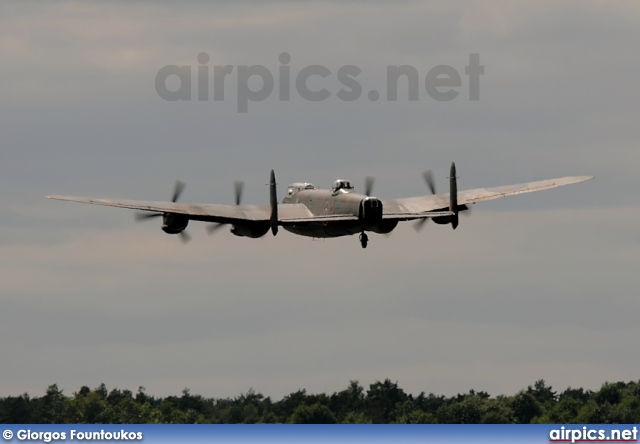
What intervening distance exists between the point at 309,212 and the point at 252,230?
5.66m

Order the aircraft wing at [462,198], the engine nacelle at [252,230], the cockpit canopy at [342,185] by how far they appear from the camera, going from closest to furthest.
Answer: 1. the engine nacelle at [252,230]
2. the cockpit canopy at [342,185]
3. the aircraft wing at [462,198]

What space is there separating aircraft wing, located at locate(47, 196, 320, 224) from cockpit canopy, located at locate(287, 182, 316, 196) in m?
3.58

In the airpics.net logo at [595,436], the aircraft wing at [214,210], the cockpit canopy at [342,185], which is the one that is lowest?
the airpics.net logo at [595,436]

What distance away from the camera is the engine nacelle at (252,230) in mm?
173375

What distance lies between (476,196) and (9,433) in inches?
1856

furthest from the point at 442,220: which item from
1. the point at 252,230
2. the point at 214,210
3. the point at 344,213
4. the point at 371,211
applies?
the point at 214,210

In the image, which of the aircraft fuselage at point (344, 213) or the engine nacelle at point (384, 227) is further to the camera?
the engine nacelle at point (384, 227)

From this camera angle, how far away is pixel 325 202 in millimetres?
174625

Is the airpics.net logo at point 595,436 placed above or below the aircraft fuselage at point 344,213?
below

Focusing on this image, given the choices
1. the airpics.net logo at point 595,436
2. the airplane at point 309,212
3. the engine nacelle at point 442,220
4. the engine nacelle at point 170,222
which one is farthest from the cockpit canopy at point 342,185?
the airpics.net logo at point 595,436

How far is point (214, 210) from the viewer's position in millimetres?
173500

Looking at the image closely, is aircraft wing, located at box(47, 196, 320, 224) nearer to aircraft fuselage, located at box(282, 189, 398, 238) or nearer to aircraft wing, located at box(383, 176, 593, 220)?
aircraft fuselage, located at box(282, 189, 398, 238)

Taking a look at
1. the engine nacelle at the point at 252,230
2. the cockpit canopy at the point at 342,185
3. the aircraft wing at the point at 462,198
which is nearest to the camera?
the engine nacelle at the point at 252,230

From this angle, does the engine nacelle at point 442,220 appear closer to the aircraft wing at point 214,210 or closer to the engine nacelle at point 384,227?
the engine nacelle at point 384,227
